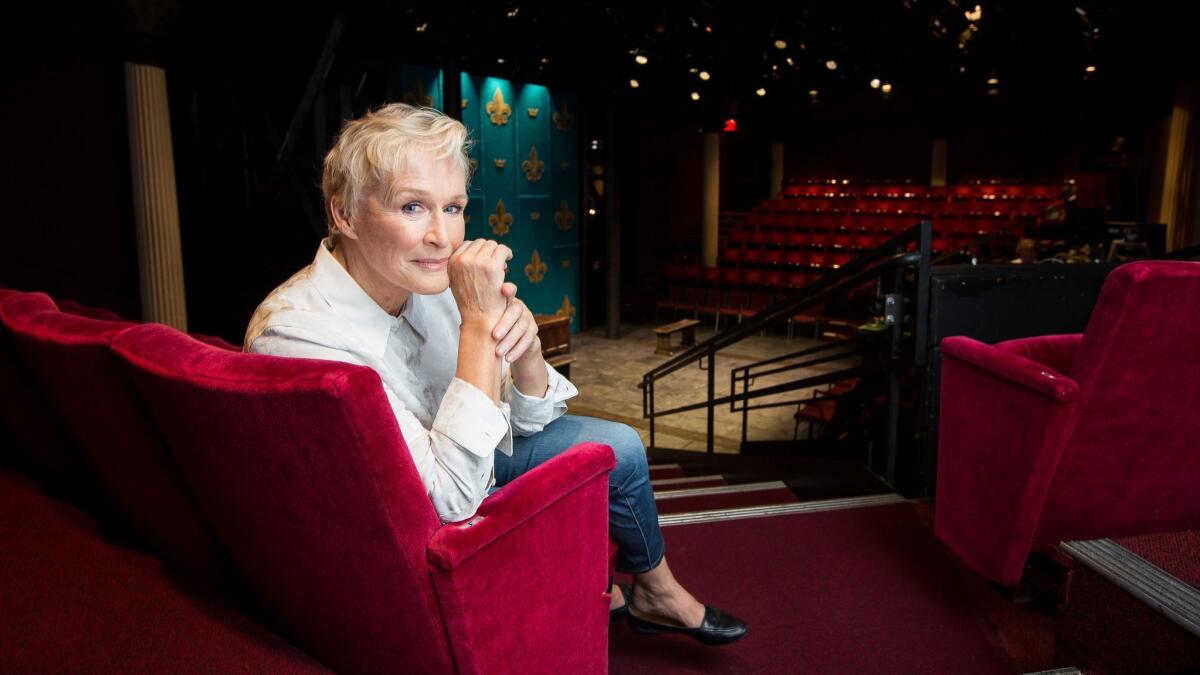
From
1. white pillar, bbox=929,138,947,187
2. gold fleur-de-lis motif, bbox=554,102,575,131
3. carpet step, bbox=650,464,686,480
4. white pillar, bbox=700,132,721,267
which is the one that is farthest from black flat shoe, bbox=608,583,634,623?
white pillar, bbox=929,138,947,187

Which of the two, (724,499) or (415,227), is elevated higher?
(415,227)

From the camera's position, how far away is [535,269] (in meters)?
9.40

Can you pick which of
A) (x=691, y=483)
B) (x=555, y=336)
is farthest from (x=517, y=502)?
Answer: (x=555, y=336)

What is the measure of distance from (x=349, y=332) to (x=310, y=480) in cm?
30

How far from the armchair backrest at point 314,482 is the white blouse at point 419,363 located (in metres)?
0.10

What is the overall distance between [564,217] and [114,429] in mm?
8809

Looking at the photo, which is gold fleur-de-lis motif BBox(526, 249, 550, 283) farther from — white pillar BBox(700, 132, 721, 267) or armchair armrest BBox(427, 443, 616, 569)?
armchair armrest BBox(427, 443, 616, 569)

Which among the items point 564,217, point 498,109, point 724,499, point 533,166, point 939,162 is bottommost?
point 724,499

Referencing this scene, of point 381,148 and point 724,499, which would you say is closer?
point 381,148

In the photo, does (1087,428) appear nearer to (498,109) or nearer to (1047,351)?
(1047,351)

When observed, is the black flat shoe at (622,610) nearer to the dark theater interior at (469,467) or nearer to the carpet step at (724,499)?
the dark theater interior at (469,467)

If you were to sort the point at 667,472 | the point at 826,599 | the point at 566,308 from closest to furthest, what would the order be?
the point at 826,599, the point at 667,472, the point at 566,308

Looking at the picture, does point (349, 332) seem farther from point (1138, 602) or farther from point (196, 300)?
point (196, 300)

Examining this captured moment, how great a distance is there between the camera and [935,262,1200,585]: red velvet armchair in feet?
4.70
